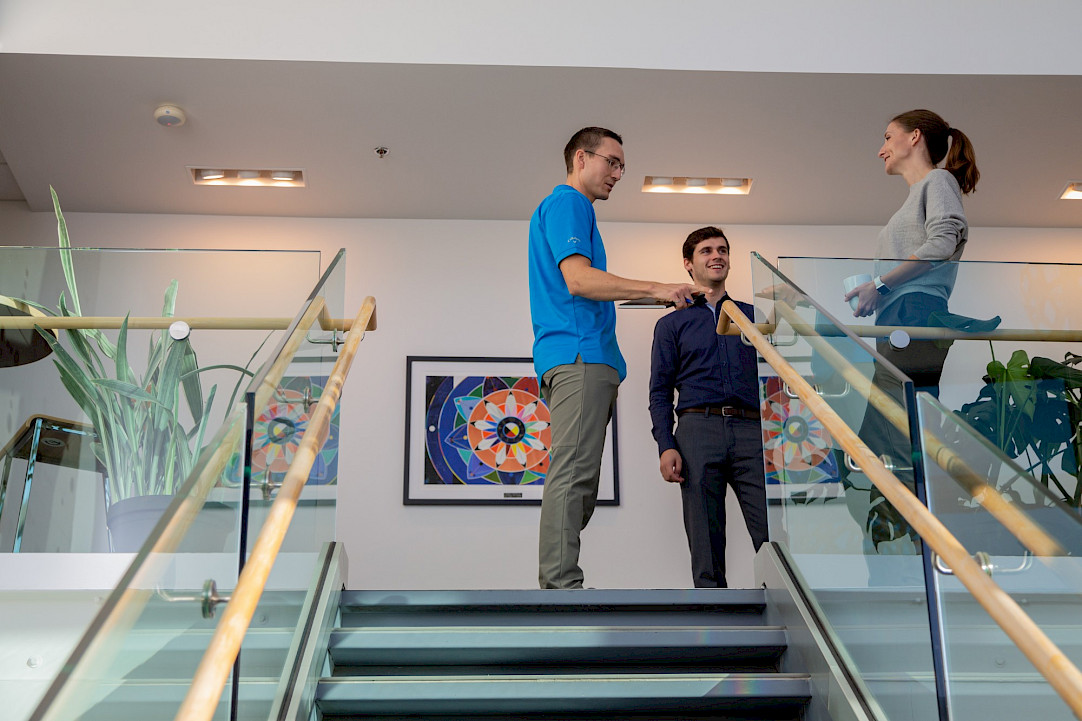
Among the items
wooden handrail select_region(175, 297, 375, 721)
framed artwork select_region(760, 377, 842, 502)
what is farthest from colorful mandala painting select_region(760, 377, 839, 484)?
wooden handrail select_region(175, 297, 375, 721)

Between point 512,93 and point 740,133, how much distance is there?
1065 mm

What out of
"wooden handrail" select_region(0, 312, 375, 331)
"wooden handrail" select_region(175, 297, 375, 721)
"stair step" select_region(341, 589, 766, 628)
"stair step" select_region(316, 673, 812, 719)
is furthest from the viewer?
"wooden handrail" select_region(0, 312, 375, 331)

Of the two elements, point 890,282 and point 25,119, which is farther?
point 25,119

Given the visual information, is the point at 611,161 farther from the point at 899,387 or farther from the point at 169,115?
the point at 169,115

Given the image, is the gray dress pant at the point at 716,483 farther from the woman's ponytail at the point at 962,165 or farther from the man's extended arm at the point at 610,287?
the woman's ponytail at the point at 962,165

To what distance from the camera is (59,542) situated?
10.1 feet

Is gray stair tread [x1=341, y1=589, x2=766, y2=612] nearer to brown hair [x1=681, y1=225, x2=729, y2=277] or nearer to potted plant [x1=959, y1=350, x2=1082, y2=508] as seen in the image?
potted plant [x1=959, y1=350, x2=1082, y2=508]

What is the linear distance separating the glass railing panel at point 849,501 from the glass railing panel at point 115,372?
1.48 m

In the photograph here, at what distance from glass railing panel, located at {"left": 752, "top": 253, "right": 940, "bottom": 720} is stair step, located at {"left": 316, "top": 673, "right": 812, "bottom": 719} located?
255 mm

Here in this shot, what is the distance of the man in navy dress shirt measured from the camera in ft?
13.2

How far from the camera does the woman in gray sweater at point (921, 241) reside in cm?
307

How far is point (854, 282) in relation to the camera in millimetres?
3111

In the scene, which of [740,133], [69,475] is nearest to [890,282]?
[740,133]

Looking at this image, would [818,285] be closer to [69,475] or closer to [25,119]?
[69,475]
